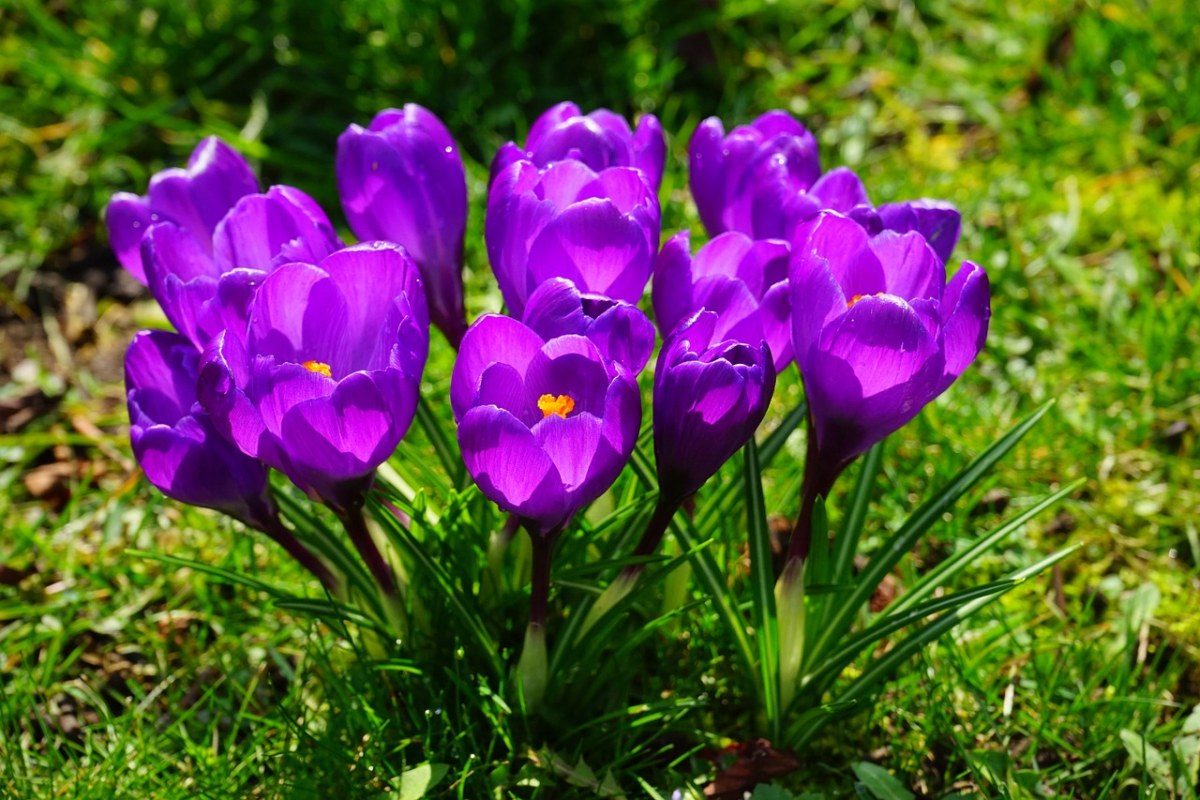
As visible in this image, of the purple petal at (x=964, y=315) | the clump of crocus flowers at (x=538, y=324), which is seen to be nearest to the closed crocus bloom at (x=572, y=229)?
the clump of crocus flowers at (x=538, y=324)

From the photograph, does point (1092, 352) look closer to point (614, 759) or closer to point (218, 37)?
point (614, 759)

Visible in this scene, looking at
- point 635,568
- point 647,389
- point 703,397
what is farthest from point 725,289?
point 647,389

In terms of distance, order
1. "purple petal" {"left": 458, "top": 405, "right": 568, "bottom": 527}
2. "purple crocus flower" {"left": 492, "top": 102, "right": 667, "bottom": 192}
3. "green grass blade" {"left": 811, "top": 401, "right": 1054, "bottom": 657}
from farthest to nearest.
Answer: "green grass blade" {"left": 811, "top": 401, "right": 1054, "bottom": 657}, "purple crocus flower" {"left": 492, "top": 102, "right": 667, "bottom": 192}, "purple petal" {"left": 458, "top": 405, "right": 568, "bottom": 527}

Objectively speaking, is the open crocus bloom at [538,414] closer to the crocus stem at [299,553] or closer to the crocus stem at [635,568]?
the crocus stem at [635,568]

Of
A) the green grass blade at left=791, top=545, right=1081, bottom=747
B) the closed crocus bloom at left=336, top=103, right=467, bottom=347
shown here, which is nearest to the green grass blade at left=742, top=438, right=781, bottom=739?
the green grass blade at left=791, top=545, right=1081, bottom=747

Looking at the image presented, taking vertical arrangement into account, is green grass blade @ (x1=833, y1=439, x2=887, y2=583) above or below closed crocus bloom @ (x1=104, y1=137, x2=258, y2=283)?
below

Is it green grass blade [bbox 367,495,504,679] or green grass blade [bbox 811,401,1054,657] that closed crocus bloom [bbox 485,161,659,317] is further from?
green grass blade [bbox 811,401,1054,657]

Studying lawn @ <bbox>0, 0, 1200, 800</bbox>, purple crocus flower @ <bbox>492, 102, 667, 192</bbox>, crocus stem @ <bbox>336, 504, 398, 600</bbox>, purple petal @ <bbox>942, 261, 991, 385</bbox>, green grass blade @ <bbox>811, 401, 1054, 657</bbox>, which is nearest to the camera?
purple petal @ <bbox>942, 261, 991, 385</bbox>

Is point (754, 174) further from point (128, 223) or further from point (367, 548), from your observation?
point (128, 223)

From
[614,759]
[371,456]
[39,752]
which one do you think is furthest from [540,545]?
[39,752]
